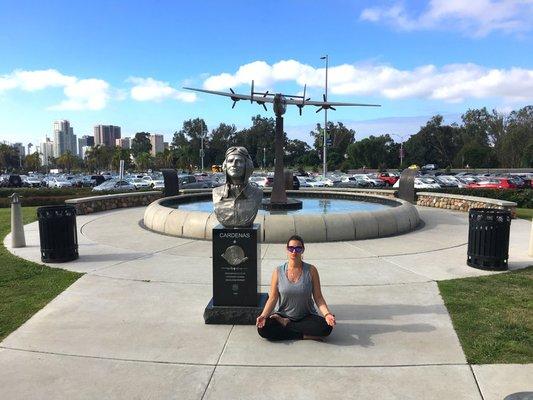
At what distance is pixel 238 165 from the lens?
6184 mm

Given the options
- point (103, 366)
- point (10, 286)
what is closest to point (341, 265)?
point (103, 366)

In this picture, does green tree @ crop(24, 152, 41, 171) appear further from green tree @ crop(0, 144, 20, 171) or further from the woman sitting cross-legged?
the woman sitting cross-legged

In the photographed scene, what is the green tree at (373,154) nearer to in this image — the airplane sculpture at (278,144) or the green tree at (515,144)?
the green tree at (515,144)

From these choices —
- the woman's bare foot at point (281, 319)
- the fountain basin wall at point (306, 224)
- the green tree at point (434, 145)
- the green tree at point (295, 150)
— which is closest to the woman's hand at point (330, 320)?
the woman's bare foot at point (281, 319)

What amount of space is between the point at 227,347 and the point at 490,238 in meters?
5.44

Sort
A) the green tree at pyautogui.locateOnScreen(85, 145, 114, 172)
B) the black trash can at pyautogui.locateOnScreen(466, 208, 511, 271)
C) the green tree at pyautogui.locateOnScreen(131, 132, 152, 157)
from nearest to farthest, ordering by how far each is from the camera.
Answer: the black trash can at pyautogui.locateOnScreen(466, 208, 511, 271) < the green tree at pyautogui.locateOnScreen(85, 145, 114, 172) < the green tree at pyautogui.locateOnScreen(131, 132, 152, 157)

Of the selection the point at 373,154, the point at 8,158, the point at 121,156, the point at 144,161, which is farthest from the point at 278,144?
the point at 8,158

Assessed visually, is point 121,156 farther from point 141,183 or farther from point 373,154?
point 141,183

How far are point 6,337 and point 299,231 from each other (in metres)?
6.45

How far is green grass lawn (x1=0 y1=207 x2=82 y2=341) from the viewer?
5.82 m

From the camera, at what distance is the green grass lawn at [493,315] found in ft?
15.4

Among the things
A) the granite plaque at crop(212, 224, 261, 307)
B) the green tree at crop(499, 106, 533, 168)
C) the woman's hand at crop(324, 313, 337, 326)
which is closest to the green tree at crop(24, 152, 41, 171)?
the green tree at crop(499, 106, 533, 168)

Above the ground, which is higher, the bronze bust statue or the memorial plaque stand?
the bronze bust statue

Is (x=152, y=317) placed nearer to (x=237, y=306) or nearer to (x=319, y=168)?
(x=237, y=306)
